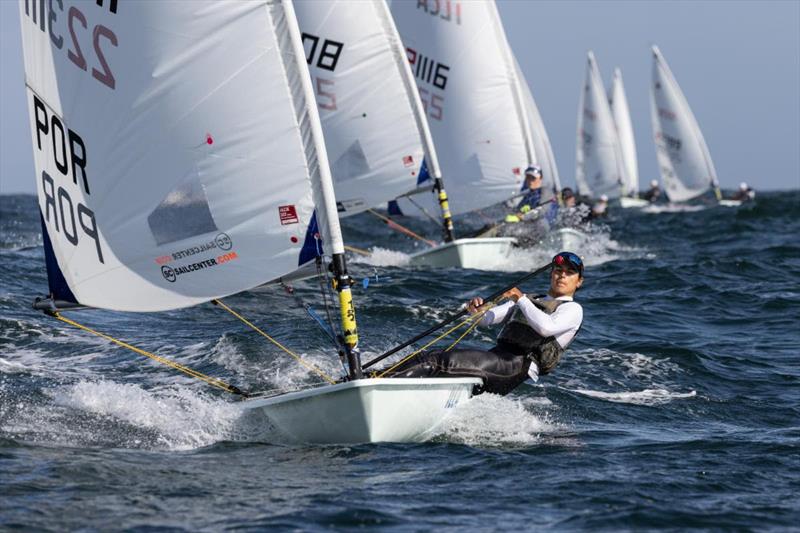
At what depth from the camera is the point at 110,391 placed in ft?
28.6

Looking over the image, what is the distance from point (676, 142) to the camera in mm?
43312

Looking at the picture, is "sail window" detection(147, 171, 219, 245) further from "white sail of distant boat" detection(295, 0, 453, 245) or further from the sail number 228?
"white sail of distant boat" detection(295, 0, 453, 245)

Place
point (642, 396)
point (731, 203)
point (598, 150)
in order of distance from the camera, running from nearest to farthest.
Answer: point (642, 396)
point (731, 203)
point (598, 150)

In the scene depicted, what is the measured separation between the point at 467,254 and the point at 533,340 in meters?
8.63

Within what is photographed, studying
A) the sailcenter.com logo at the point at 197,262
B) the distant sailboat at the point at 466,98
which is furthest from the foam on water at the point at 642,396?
the distant sailboat at the point at 466,98

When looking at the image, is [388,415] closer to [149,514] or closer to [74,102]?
[149,514]

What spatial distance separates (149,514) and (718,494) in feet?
9.86

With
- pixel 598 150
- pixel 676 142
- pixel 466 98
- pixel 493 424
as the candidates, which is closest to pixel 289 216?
pixel 493 424

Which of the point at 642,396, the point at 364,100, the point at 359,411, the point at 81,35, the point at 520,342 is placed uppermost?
the point at 81,35

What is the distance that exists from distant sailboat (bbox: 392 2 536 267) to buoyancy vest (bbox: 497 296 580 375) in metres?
11.9

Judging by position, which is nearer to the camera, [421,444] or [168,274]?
[421,444]

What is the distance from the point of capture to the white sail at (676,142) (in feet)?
A: 139

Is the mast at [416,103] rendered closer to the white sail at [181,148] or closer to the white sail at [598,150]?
the white sail at [181,148]

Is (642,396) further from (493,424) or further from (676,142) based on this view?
(676,142)
